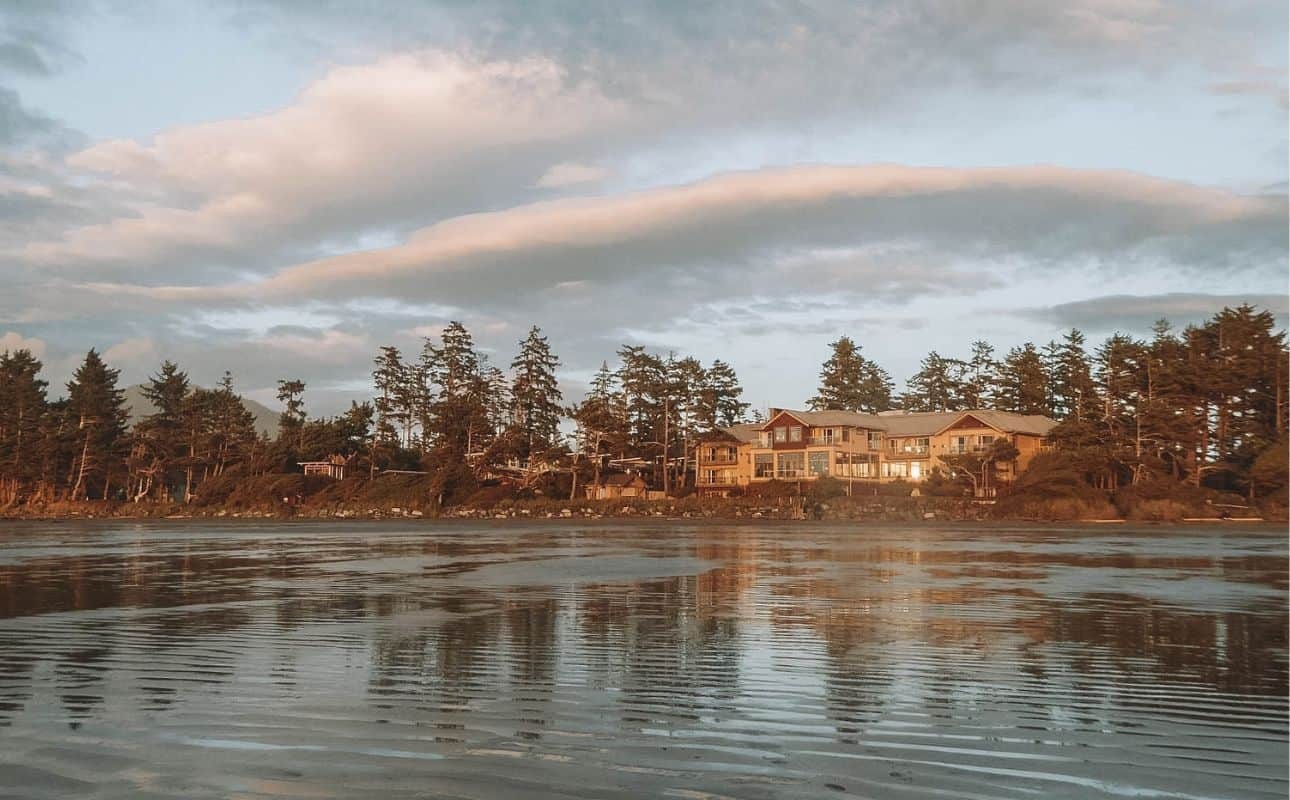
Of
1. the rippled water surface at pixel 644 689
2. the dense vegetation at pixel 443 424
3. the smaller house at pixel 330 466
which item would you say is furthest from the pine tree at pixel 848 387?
the rippled water surface at pixel 644 689

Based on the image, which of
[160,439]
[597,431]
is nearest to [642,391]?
[597,431]

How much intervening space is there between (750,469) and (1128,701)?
8898cm

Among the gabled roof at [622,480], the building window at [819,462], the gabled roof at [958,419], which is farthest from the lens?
the gabled roof at [622,480]

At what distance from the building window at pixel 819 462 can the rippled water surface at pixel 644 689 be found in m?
70.0

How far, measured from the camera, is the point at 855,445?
93.4 meters

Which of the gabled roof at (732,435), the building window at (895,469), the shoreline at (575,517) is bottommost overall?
the shoreline at (575,517)

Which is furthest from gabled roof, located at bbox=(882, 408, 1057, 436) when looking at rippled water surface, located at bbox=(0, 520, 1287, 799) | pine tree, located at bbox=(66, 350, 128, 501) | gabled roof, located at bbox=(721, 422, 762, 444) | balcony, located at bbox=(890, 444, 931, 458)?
pine tree, located at bbox=(66, 350, 128, 501)

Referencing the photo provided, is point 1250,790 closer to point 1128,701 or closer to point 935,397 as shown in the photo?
point 1128,701

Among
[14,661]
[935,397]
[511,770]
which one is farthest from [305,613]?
[935,397]

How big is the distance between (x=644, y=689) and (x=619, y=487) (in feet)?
285

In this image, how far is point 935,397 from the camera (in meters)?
132

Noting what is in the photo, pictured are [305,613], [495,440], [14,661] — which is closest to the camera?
[14,661]

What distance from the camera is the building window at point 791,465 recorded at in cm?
9300

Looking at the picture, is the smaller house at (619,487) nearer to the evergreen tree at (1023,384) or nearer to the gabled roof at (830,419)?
the gabled roof at (830,419)
